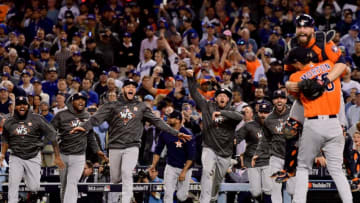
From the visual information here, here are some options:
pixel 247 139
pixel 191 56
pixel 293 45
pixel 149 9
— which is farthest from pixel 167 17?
pixel 293 45

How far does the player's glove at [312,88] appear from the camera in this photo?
22.1 feet

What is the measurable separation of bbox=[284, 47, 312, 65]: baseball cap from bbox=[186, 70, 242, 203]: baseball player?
402 centimetres

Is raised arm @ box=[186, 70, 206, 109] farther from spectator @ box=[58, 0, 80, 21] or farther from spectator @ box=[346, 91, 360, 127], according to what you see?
spectator @ box=[58, 0, 80, 21]

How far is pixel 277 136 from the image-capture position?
11.3 meters

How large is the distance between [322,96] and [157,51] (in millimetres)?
9668

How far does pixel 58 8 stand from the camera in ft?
62.5

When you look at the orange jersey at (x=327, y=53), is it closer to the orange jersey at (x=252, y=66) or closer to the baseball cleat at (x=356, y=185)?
the baseball cleat at (x=356, y=185)

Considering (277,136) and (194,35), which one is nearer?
(277,136)

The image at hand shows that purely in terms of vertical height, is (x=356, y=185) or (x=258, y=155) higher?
(x=258, y=155)

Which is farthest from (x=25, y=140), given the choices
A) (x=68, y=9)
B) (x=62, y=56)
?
(x=68, y=9)

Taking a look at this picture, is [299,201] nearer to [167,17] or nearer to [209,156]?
[209,156]

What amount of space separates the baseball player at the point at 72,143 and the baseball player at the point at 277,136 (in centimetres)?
309

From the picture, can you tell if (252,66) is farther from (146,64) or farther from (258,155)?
(258,155)

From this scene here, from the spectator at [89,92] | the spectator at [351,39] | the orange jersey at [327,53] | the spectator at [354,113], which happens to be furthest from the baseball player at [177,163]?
the spectator at [351,39]
